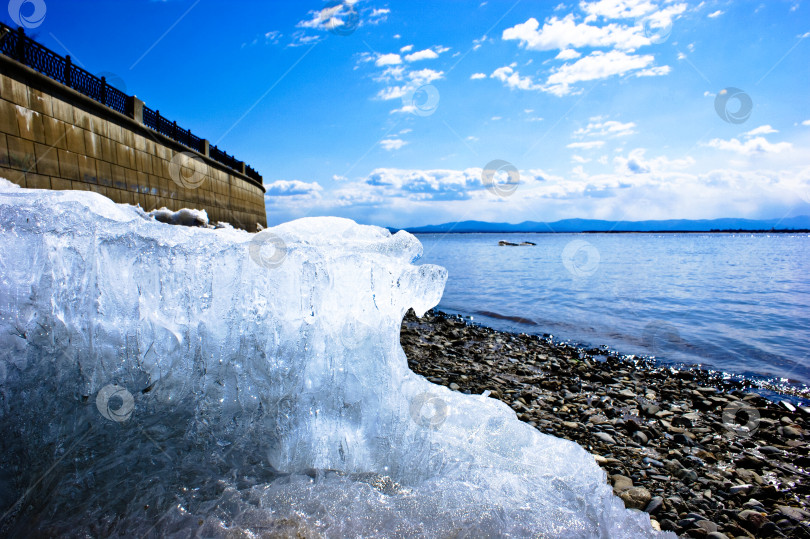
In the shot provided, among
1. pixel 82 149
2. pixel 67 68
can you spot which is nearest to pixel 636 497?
pixel 82 149

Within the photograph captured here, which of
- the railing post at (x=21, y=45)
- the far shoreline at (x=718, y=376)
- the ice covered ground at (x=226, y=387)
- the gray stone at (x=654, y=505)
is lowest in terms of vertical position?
the far shoreline at (x=718, y=376)

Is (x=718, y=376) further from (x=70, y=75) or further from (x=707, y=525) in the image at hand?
(x=70, y=75)

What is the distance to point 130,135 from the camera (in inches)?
535

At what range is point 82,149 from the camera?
11023 mm

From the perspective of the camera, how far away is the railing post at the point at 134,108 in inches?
540

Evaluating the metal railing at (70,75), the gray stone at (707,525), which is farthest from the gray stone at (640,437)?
the metal railing at (70,75)

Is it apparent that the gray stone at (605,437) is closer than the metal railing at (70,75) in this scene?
Yes

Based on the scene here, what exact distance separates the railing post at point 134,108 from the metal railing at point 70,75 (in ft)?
0.24

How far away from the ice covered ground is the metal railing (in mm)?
8834

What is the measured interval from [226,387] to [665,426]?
5407 millimetres

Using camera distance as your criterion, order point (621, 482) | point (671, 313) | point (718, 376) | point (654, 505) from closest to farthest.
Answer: point (654, 505), point (621, 482), point (718, 376), point (671, 313)

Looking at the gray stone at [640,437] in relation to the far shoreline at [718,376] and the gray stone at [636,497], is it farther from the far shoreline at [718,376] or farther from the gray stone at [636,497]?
the far shoreline at [718,376]

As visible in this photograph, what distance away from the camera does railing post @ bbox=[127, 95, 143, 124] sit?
1372cm

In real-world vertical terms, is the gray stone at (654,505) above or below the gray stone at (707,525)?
above
